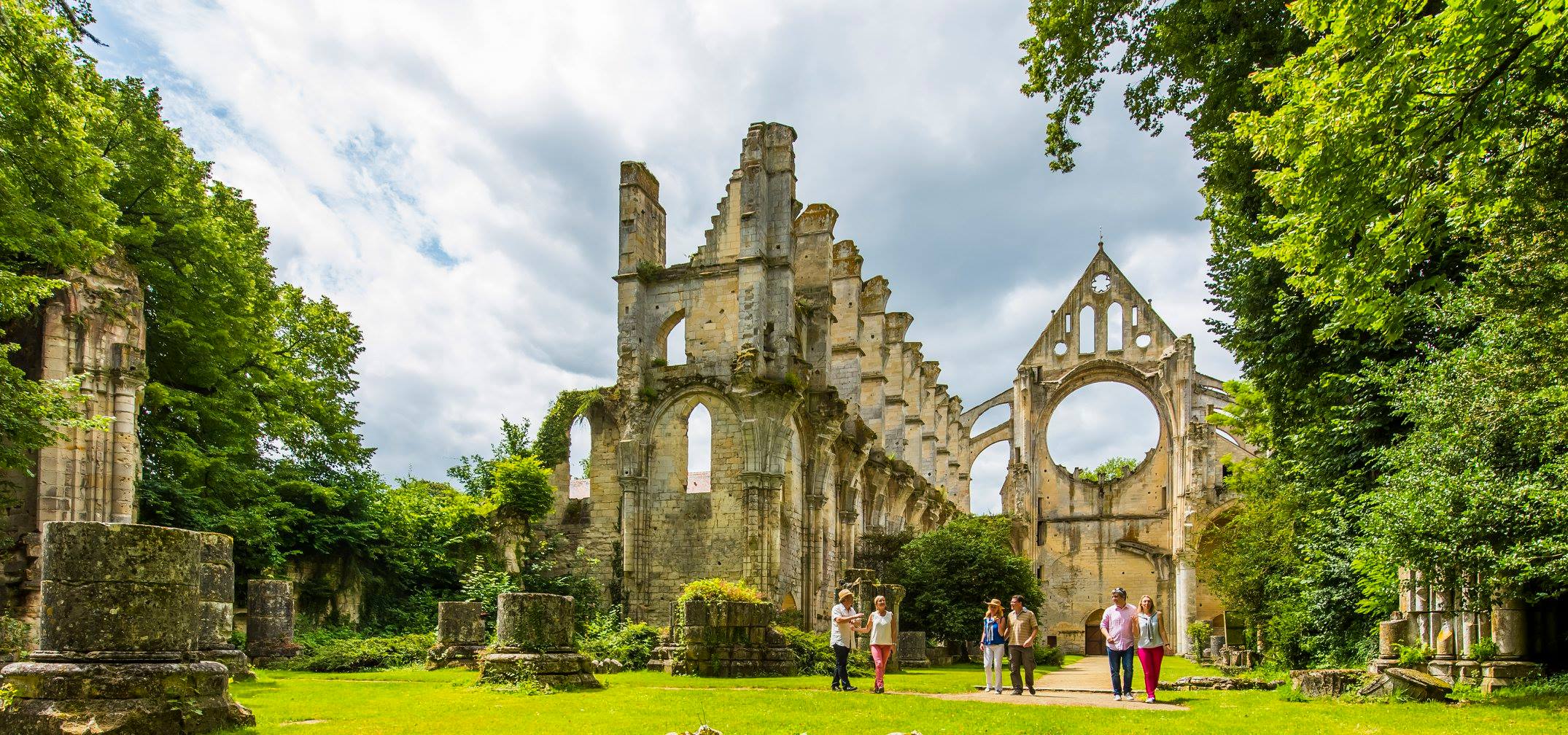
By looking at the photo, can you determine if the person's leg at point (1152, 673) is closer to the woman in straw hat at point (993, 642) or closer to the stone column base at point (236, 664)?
the woman in straw hat at point (993, 642)

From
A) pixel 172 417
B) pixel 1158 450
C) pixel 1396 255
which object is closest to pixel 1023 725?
pixel 1396 255

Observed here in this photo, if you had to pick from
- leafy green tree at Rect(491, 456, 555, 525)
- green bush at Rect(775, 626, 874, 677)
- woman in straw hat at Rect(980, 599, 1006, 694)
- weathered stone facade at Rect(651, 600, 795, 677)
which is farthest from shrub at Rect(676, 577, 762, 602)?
leafy green tree at Rect(491, 456, 555, 525)

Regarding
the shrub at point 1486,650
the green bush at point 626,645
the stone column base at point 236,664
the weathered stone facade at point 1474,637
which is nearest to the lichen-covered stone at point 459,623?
the green bush at point 626,645

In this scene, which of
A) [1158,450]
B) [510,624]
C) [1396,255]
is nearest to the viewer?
Result: [1396,255]

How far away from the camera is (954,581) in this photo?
Result: 2512 cm

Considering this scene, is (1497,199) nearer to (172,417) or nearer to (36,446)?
(36,446)

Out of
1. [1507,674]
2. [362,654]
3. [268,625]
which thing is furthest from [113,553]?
[1507,674]

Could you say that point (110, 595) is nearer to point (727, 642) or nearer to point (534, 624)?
point (534, 624)

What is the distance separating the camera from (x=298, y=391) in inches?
916

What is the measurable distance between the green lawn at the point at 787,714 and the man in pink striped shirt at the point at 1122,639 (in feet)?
2.34

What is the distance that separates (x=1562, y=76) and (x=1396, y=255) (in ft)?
5.65

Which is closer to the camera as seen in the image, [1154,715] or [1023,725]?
[1023,725]

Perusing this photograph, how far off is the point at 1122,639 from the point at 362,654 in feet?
37.7

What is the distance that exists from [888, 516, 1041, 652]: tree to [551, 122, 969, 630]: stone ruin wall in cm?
208
